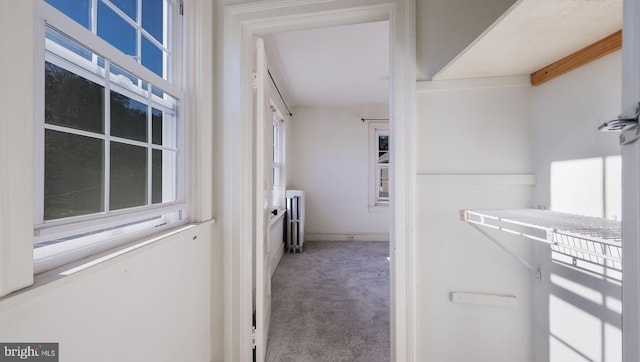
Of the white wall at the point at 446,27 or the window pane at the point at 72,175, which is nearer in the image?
the window pane at the point at 72,175

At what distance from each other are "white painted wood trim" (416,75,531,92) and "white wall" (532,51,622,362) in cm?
9

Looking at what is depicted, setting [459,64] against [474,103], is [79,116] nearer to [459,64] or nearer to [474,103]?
[459,64]

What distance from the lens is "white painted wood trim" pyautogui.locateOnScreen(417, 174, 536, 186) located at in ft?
3.89

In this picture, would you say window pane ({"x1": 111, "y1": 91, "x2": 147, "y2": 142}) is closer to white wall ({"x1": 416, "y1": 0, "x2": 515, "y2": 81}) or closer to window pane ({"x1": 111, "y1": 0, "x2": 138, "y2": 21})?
window pane ({"x1": 111, "y1": 0, "x2": 138, "y2": 21})

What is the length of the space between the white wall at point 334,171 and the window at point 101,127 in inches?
144

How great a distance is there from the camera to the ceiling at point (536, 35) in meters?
0.71

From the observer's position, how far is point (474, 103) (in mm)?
1233

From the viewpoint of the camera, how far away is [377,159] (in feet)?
16.1

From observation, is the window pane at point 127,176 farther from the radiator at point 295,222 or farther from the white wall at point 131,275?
the radiator at point 295,222

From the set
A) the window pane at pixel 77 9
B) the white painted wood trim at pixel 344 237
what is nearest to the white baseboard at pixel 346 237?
the white painted wood trim at pixel 344 237

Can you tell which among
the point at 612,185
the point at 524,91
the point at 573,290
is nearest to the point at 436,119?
the point at 524,91

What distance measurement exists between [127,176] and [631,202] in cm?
147

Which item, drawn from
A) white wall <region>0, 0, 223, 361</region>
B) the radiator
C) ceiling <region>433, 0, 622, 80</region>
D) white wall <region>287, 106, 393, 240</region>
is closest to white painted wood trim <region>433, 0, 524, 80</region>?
ceiling <region>433, 0, 622, 80</region>

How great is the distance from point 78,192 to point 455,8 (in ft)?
5.84
